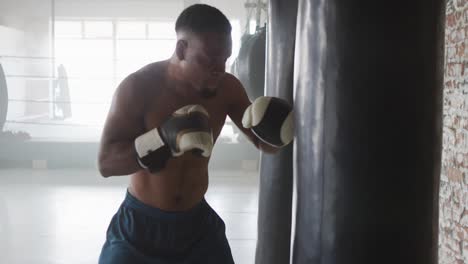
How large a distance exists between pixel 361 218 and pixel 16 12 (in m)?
9.05

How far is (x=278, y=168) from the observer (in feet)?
7.07

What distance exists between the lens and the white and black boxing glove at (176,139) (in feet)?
4.62

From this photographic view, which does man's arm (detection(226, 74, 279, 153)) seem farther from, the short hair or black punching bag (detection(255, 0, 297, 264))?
the short hair

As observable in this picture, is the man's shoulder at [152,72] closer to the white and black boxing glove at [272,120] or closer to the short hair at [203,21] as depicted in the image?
the short hair at [203,21]

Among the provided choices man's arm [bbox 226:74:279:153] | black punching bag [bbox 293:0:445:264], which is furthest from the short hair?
black punching bag [bbox 293:0:445:264]

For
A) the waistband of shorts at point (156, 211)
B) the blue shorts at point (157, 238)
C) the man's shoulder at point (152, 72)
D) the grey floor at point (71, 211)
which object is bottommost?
the grey floor at point (71, 211)

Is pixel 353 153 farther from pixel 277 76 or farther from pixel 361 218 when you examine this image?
pixel 277 76

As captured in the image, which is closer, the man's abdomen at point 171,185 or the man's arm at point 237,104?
the man's abdomen at point 171,185

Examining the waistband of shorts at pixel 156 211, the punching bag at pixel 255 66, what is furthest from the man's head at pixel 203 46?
the punching bag at pixel 255 66

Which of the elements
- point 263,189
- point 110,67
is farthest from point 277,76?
point 110,67

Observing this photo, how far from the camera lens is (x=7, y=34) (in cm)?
863

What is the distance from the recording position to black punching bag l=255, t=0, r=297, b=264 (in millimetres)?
2047

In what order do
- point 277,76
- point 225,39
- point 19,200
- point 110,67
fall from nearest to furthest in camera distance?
point 225,39, point 277,76, point 19,200, point 110,67

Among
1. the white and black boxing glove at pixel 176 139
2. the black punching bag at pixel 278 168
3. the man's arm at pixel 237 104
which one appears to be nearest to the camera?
the white and black boxing glove at pixel 176 139
